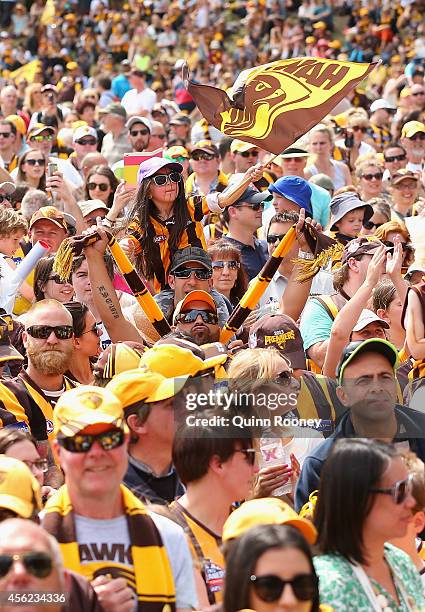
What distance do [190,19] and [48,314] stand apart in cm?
2299

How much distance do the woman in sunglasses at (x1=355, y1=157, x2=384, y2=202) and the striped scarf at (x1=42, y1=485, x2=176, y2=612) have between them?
8.18 meters

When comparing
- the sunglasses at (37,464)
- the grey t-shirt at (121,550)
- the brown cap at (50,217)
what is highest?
the brown cap at (50,217)

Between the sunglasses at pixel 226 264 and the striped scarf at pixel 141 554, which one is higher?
the sunglasses at pixel 226 264

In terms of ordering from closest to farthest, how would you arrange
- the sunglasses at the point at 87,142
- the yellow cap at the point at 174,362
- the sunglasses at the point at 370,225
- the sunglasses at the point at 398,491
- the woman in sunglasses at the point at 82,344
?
the sunglasses at the point at 398,491, the yellow cap at the point at 174,362, the woman in sunglasses at the point at 82,344, the sunglasses at the point at 370,225, the sunglasses at the point at 87,142

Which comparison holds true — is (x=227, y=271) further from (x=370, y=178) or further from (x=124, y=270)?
(x=370, y=178)

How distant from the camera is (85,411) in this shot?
4.11 meters

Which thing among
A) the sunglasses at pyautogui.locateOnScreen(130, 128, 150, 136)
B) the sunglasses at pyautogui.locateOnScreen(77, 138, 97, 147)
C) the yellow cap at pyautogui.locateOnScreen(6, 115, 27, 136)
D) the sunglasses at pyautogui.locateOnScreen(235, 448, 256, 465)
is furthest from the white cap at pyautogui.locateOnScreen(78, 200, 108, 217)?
the sunglasses at pyautogui.locateOnScreen(235, 448, 256, 465)

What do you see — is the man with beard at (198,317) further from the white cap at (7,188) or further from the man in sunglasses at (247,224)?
the white cap at (7,188)

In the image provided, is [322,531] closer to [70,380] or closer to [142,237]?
[70,380]

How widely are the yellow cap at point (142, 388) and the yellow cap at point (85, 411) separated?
573mm

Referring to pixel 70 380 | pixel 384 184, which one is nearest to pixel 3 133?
pixel 384 184

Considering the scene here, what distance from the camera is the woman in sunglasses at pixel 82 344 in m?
6.70

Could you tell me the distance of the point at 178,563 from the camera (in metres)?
4.11

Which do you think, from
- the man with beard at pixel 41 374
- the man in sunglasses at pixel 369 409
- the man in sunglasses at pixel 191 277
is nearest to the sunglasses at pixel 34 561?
the man in sunglasses at pixel 369 409
